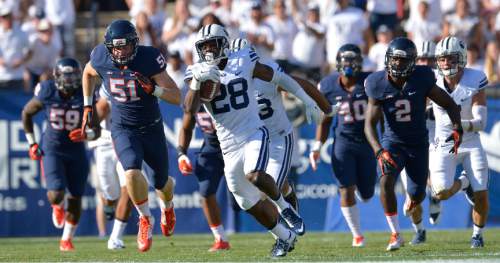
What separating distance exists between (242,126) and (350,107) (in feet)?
7.89

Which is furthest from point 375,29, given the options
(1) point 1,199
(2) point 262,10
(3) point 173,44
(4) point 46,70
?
(1) point 1,199

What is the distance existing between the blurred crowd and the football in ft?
19.3

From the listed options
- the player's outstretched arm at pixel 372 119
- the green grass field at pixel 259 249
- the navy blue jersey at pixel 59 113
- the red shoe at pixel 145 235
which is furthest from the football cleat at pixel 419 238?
the navy blue jersey at pixel 59 113

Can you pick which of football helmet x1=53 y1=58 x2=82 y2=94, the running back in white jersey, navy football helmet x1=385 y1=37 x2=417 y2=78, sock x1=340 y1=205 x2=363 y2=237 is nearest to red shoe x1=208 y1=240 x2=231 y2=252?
sock x1=340 y1=205 x2=363 y2=237

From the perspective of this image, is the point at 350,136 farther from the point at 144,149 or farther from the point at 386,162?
the point at 144,149

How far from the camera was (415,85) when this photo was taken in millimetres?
9656

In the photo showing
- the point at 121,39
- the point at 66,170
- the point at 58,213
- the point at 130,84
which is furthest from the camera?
the point at 58,213

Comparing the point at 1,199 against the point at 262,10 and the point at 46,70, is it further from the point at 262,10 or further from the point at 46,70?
the point at 262,10

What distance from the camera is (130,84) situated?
375 inches

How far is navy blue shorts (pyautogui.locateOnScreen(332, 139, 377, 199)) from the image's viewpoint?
10.9m

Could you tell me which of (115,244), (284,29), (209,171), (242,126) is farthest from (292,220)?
(284,29)

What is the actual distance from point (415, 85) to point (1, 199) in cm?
631

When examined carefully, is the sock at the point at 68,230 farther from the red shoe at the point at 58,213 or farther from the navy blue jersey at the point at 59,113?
the navy blue jersey at the point at 59,113

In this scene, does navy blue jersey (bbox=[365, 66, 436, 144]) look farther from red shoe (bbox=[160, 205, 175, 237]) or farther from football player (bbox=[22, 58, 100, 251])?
football player (bbox=[22, 58, 100, 251])
